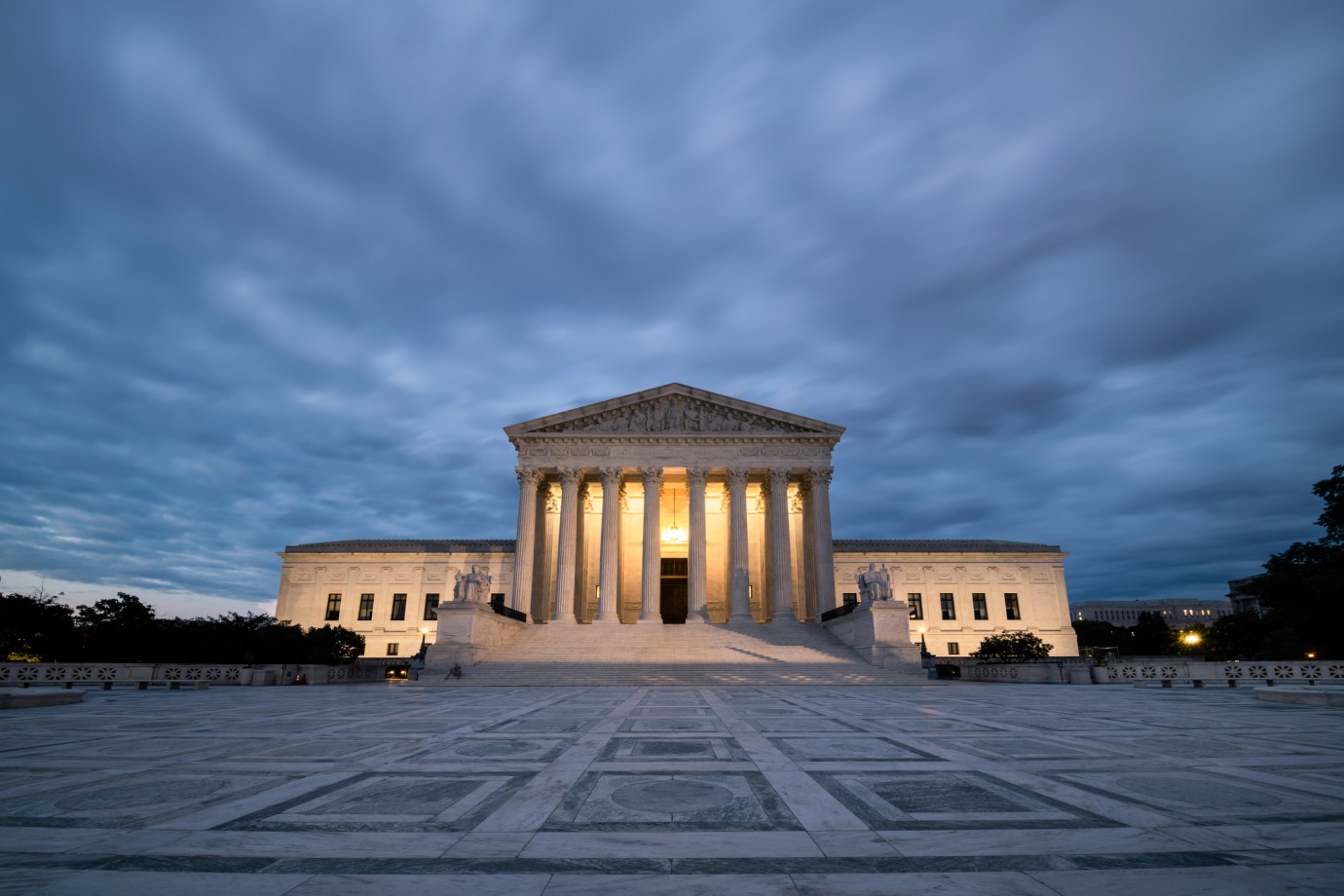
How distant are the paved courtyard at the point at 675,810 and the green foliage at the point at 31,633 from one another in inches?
1148

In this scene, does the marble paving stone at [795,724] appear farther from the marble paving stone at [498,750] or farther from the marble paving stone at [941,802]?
the marble paving stone at [941,802]

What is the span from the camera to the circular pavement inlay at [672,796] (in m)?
4.88

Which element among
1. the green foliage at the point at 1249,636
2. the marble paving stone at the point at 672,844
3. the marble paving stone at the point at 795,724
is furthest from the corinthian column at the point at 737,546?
the marble paving stone at the point at 672,844

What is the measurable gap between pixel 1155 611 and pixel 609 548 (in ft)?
555

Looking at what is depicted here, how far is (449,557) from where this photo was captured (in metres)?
55.6

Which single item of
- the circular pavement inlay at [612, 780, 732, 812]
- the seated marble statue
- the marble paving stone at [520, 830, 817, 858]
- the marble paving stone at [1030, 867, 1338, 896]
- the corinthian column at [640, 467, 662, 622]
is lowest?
the circular pavement inlay at [612, 780, 732, 812]

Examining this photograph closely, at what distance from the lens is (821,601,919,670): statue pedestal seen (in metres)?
29.6

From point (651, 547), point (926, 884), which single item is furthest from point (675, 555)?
point (926, 884)

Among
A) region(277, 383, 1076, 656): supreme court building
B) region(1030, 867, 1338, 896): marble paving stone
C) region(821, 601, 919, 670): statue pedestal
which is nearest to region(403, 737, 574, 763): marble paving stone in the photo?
region(1030, 867, 1338, 896): marble paving stone

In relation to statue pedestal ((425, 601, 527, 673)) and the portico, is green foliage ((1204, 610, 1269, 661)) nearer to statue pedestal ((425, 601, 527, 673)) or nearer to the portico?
the portico

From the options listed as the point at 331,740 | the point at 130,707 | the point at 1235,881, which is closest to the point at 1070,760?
the point at 1235,881

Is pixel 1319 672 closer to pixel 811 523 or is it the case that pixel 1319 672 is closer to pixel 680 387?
pixel 811 523

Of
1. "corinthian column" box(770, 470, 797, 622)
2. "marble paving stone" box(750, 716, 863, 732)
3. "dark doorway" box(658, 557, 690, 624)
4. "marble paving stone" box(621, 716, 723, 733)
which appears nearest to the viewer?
"marble paving stone" box(621, 716, 723, 733)

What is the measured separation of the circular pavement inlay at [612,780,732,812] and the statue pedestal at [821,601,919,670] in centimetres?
2613
